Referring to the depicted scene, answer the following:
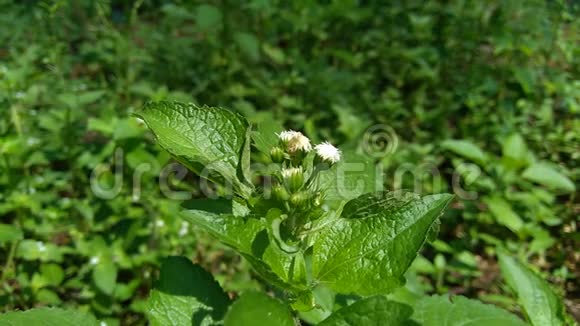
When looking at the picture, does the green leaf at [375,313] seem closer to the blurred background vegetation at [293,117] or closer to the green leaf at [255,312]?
the green leaf at [255,312]

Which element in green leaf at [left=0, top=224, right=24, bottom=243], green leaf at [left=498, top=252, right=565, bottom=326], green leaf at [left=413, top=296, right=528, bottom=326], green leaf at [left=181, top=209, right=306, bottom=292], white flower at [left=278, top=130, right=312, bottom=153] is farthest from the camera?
green leaf at [left=0, top=224, right=24, bottom=243]

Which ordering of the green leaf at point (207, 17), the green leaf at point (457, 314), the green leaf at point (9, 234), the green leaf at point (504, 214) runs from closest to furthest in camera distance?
the green leaf at point (457, 314) < the green leaf at point (9, 234) < the green leaf at point (504, 214) < the green leaf at point (207, 17)

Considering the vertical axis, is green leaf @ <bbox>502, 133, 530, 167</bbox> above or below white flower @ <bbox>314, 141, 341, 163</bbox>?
above

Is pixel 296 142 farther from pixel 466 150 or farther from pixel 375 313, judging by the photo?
pixel 466 150

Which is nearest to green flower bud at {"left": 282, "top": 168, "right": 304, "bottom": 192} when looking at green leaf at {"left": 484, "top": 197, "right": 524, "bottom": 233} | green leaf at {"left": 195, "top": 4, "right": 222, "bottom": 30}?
green leaf at {"left": 484, "top": 197, "right": 524, "bottom": 233}

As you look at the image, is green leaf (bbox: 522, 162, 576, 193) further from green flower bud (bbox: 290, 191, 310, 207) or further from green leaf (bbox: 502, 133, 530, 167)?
green flower bud (bbox: 290, 191, 310, 207)

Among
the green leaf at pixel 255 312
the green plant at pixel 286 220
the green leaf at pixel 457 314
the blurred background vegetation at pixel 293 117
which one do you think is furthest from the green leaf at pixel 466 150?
the green leaf at pixel 255 312

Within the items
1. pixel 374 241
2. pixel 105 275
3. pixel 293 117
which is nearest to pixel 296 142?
pixel 374 241

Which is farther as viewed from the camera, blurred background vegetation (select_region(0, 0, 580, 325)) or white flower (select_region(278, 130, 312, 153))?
blurred background vegetation (select_region(0, 0, 580, 325))
